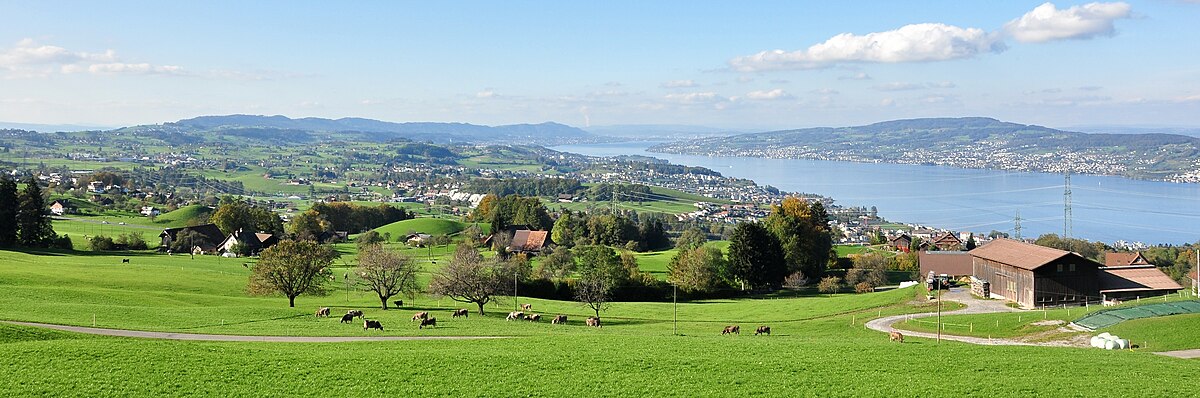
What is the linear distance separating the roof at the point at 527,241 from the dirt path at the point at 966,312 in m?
46.4

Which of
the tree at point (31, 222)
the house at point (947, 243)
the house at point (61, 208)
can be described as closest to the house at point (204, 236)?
the tree at point (31, 222)

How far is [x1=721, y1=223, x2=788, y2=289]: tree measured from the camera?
63.0m

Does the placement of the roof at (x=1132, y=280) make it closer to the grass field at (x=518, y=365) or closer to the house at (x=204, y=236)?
the grass field at (x=518, y=365)

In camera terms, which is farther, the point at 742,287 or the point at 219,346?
the point at 742,287

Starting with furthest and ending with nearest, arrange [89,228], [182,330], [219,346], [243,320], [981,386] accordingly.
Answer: [89,228] → [243,320] → [182,330] → [219,346] → [981,386]

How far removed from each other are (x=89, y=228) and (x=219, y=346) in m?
81.3

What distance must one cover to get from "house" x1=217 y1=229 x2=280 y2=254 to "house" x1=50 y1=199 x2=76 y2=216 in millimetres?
42576

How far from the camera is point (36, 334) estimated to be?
25.7 meters

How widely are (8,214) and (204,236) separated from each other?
57.5 ft

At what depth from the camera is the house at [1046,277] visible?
43.1m

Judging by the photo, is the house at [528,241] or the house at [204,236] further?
the house at [528,241]

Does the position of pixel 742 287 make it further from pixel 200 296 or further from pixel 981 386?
pixel 981 386

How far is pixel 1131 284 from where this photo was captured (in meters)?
45.6

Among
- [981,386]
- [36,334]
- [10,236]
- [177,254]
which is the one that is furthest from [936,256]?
[10,236]
